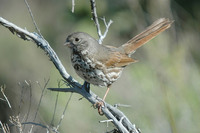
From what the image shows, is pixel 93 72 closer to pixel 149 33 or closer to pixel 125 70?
pixel 149 33

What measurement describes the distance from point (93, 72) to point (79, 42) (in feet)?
1.26

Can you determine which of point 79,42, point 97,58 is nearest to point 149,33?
point 97,58

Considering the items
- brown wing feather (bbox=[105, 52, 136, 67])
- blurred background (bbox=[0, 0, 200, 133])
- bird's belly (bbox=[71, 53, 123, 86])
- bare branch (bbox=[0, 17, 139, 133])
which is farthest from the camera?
blurred background (bbox=[0, 0, 200, 133])

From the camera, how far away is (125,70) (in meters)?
8.41

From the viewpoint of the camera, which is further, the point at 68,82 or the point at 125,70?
the point at 125,70

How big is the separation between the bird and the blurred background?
37 cm

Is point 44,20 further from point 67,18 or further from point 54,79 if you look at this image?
point 54,79

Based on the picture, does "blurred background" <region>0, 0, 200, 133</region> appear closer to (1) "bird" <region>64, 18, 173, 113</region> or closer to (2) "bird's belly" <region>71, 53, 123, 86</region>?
(1) "bird" <region>64, 18, 173, 113</region>

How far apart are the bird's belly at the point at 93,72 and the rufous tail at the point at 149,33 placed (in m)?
0.62

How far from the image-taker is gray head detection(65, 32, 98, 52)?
4.24 m

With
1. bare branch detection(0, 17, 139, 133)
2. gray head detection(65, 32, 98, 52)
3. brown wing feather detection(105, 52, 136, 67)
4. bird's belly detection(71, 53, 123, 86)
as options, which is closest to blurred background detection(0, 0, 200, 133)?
bare branch detection(0, 17, 139, 133)

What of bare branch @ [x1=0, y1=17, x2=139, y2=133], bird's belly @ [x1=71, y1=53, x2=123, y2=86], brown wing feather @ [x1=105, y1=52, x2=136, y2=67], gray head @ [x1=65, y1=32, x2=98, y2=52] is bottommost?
bare branch @ [x1=0, y1=17, x2=139, y2=133]

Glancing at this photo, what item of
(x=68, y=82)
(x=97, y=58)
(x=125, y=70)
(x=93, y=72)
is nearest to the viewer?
(x=68, y=82)

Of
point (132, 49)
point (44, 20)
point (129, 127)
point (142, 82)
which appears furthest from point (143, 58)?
point (129, 127)
